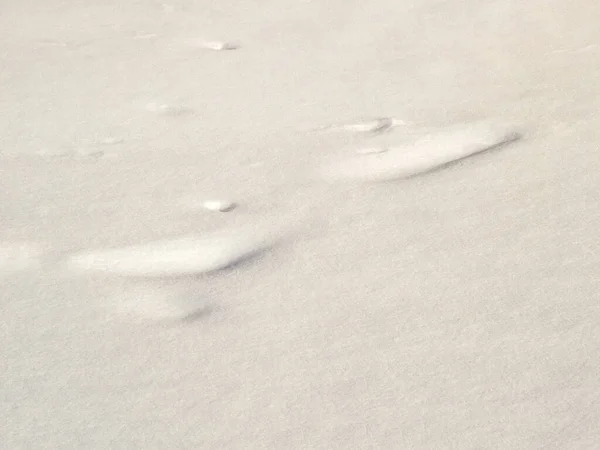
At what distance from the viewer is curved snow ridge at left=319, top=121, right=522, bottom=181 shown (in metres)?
1.42

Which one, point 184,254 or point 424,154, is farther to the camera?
point 424,154

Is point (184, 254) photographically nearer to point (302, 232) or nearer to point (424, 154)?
point (302, 232)

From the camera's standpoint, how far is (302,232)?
4.24 feet

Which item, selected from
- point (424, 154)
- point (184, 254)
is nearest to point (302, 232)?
point (184, 254)

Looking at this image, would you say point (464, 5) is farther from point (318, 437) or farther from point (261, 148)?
point (318, 437)

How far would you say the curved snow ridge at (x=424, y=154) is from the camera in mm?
1421

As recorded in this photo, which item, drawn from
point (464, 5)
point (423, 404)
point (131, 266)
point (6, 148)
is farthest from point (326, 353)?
point (464, 5)

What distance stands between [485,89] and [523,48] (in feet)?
0.63

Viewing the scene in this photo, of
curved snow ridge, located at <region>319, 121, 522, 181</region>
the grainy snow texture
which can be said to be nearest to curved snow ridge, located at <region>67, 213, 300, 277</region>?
the grainy snow texture

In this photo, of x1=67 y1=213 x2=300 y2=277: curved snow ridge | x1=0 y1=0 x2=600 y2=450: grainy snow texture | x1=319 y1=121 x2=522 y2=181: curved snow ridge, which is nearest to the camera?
x1=0 y1=0 x2=600 y2=450: grainy snow texture

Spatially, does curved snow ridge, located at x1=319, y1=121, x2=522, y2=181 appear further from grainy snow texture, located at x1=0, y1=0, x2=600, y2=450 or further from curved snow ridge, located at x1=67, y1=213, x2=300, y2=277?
curved snow ridge, located at x1=67, y1=213, x2=300, y2=277

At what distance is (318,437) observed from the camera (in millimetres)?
940

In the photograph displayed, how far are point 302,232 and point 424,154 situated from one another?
26 cm

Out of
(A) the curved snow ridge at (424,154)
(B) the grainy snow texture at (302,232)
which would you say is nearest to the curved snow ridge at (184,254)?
(B) the grainy snow texture at (302,232)
